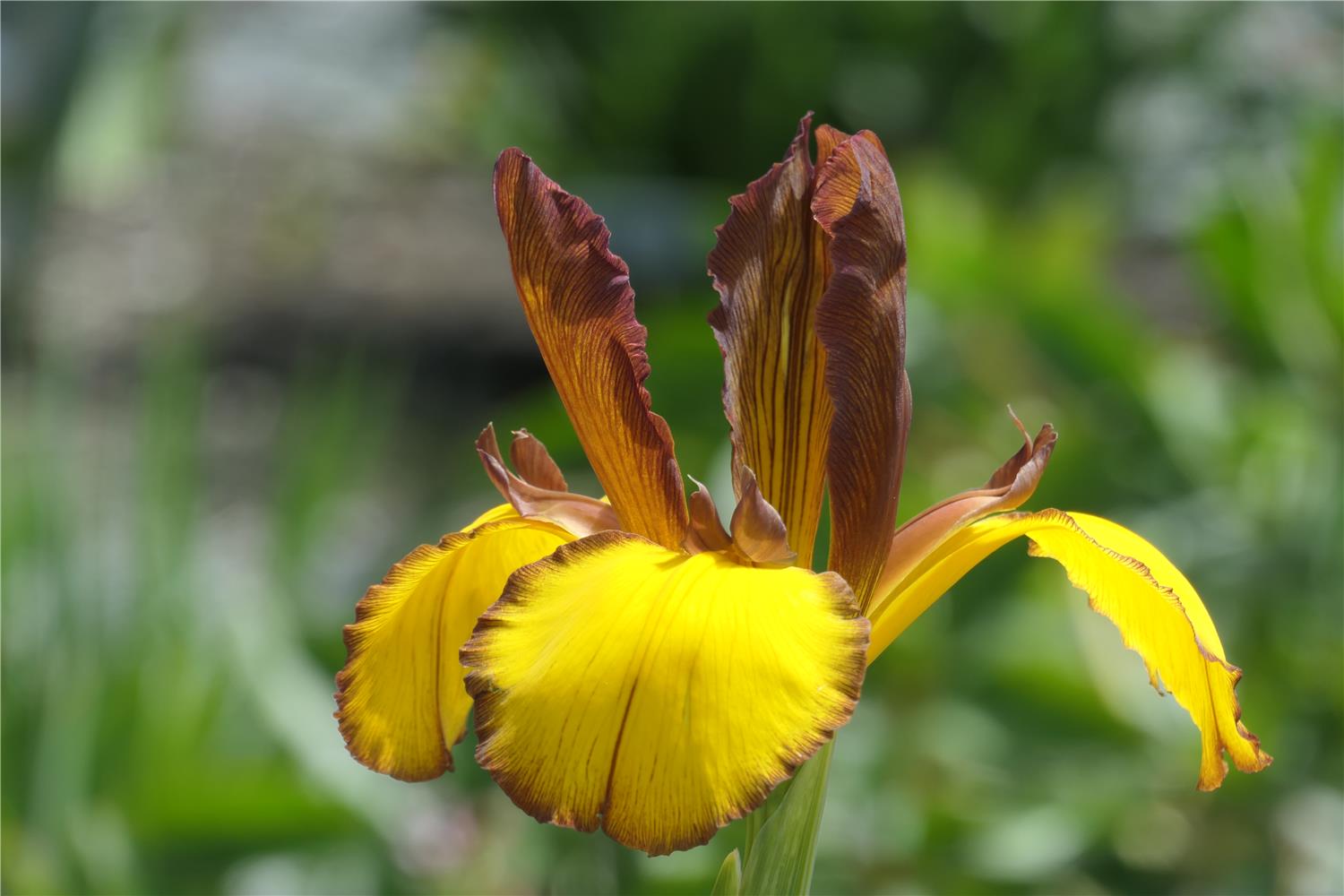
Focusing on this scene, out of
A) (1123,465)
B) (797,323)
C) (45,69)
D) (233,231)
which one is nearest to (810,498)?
(797,323)

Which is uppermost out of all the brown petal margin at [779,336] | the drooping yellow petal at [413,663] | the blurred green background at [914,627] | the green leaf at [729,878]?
the brown petal margin at [779,336]

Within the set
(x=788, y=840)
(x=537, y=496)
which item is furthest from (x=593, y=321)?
(x=788, y=840)

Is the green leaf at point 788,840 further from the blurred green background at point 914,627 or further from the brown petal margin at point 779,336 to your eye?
the blurred green background at point 914,627

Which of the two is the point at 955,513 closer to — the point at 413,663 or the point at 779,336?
the point at 779,336

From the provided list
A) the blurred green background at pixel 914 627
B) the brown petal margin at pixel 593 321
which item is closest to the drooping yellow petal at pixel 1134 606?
the brown petal margin at pixel 593 321

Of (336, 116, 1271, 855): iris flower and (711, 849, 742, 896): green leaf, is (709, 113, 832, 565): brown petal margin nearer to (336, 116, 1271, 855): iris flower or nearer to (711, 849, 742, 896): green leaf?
(336, 116, 1271, 855): iris flower

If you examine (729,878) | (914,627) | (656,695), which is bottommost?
(914,627)
